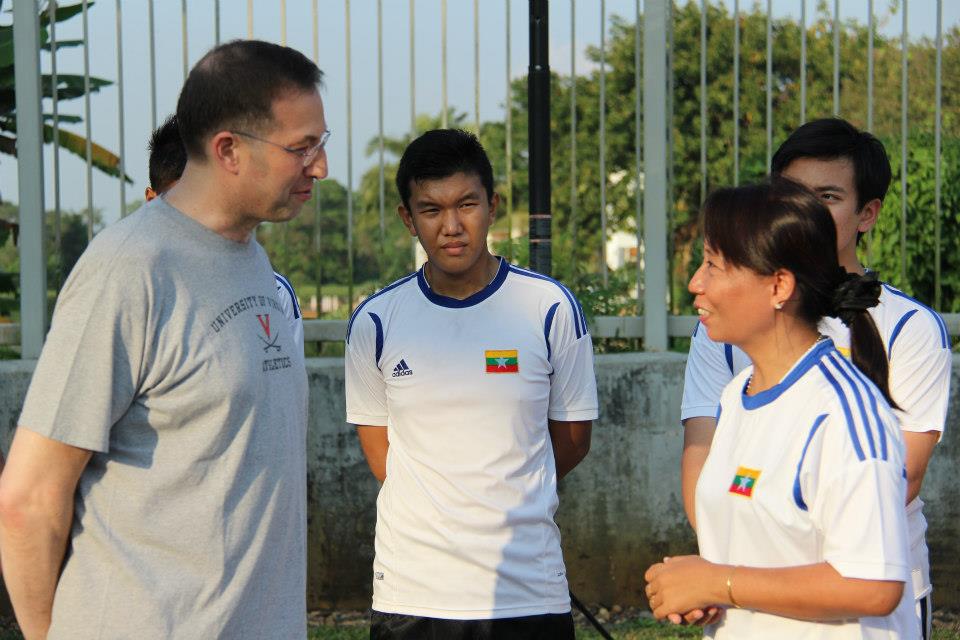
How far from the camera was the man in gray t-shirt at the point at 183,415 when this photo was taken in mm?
2178

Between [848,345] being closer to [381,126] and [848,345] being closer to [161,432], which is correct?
[161,432]

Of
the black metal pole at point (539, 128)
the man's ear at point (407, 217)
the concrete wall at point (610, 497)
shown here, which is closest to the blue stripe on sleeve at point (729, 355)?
the man's ear at point (407, 217)

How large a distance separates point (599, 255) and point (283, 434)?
12.4 ft

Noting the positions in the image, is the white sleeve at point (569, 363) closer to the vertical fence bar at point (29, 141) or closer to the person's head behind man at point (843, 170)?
the person's head behind man at point (843, 170)

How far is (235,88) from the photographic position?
244 cm

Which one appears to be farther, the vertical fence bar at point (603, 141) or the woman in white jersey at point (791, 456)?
the vertical fence bar at point (603, 141)

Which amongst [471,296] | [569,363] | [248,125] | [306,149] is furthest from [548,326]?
[248,125]

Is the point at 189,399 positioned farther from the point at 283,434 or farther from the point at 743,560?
the point at 743,560

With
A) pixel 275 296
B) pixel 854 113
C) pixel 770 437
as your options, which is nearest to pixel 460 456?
pixel 275 296

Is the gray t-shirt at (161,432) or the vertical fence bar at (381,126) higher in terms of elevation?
the vertical fence bar at (381,126)

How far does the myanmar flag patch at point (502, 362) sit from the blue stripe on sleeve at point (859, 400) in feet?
4.68

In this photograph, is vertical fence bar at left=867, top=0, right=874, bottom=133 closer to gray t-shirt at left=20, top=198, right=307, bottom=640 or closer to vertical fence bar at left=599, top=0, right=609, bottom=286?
vertical fence bar at left=599, top=0, right=609, bottom=286

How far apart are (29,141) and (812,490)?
14.8 ft

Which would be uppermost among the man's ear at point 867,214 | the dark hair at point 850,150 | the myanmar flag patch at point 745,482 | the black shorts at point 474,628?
the dark hair at point 850,150
